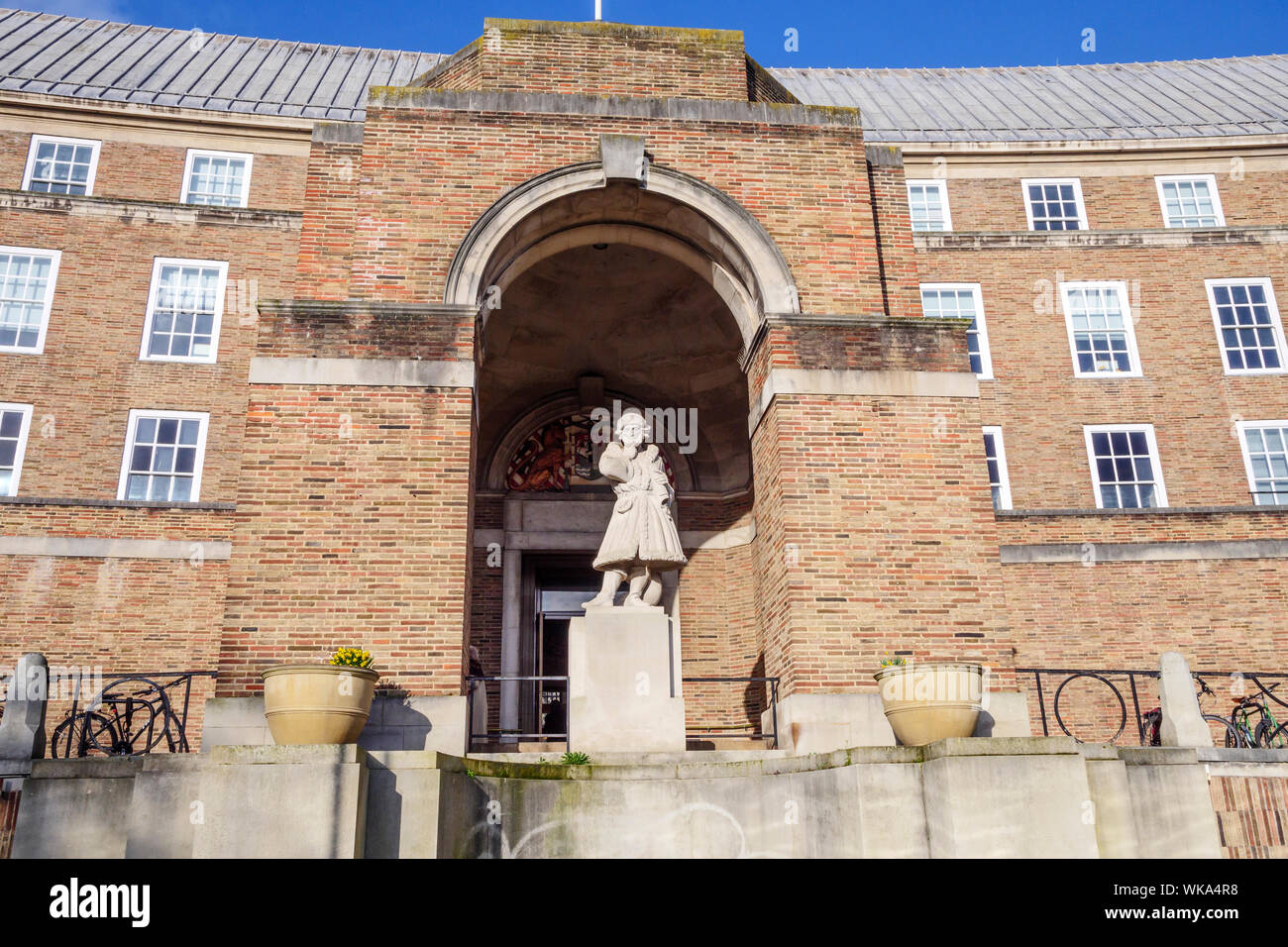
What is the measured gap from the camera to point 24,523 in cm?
1878

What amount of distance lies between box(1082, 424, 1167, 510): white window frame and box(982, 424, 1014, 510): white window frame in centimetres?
176

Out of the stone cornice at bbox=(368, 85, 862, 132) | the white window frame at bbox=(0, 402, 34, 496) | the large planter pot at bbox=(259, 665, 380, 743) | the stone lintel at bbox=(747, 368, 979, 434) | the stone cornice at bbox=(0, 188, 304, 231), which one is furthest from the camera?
the stone cornice at bbox=(0, 188, 304, 231)

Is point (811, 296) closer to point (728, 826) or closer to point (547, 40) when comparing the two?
point (547, 40)

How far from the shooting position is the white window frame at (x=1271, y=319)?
928 inches

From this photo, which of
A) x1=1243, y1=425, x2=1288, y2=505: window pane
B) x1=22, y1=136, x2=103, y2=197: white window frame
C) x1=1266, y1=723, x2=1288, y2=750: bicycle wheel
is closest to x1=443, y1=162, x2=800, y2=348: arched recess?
x1=1266, y1=723, x2=1288, y2=750: bicycle wheel

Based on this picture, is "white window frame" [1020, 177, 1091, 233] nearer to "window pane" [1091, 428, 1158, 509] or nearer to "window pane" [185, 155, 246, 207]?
"window pane" [1091, 428, 1158, 509]

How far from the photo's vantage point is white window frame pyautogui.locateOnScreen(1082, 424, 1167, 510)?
73.6ft

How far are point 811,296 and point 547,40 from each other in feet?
18.0

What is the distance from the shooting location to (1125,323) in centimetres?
2378

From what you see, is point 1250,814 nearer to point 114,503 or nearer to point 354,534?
point 354,534

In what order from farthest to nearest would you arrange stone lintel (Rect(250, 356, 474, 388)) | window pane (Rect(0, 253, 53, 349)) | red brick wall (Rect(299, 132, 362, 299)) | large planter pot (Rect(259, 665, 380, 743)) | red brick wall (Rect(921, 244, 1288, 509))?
red brick wall (Rect(921, 244, 1288, 509)), window pane (Rect(0, 253, 53, 349)), red brick wall (Rect(299, 132, 362, 299)), stone lintel (Rect(250, 356, 474, 388)), large planter pot (Rect(259, 665, 380, 743))

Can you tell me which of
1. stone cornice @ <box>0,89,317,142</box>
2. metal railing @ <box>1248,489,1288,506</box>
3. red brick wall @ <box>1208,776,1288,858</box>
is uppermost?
stone cornice @ <box>0,89,317,142</box>

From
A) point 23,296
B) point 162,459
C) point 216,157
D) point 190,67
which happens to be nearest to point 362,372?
point 162,459

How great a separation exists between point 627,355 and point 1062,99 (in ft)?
61.8
